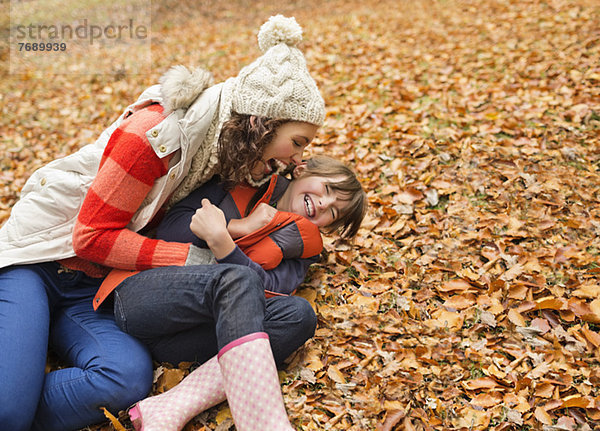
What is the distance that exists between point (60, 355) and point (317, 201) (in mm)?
1728

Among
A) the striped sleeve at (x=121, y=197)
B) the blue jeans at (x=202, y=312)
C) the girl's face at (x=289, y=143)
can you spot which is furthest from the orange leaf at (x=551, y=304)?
the striped sleeve at (x=121, y=197)

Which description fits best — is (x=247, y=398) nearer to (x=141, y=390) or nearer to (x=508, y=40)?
(x=141, y=390)

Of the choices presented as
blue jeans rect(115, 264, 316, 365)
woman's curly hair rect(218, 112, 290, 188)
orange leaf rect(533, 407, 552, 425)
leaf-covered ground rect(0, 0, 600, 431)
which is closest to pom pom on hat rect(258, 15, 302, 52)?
woman's curly hair rect(218, 112, 290, 188)

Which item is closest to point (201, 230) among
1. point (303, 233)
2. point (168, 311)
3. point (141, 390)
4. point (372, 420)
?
point (168, 311)

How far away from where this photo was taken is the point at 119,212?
221 cm

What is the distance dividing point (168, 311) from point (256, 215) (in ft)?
2.54

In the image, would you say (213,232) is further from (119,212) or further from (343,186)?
(343,186)

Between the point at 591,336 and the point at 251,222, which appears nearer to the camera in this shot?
the point at 591,336

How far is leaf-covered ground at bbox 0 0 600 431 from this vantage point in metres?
2.26

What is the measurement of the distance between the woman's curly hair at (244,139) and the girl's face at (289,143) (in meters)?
0.03

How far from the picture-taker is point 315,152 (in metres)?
4.50

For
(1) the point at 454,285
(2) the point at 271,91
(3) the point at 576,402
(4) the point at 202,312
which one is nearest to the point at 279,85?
(2) the point at 271,91

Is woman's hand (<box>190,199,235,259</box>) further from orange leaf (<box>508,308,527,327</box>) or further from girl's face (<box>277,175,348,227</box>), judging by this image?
orange leaf (<box>508,308,527,327</box>)

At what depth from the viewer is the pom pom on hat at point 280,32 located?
2395mm
